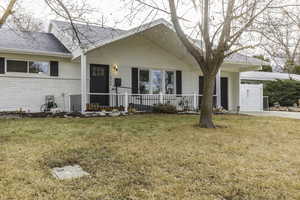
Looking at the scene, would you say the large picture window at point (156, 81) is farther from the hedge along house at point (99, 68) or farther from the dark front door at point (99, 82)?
the dark front door at point (99, 82)

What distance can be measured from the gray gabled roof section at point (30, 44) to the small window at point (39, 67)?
605mm

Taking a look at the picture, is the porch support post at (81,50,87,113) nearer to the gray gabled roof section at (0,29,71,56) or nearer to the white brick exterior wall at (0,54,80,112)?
the gray gabled roof section at (0,29,71,56)

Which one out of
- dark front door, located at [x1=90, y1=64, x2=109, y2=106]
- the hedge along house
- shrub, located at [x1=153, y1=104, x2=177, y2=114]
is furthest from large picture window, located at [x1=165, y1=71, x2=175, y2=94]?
dark front door, located at [x1=90, y1=64, x2=109, y2=106]

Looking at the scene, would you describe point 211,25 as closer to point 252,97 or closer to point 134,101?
point 134,101

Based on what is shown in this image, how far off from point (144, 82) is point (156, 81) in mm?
684

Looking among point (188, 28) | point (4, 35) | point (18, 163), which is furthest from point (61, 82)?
point (18, 163)

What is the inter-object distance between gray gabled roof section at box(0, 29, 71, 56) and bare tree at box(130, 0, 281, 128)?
4613mm

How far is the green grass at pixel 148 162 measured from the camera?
10.00ft

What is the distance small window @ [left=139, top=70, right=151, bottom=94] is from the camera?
12.8 m

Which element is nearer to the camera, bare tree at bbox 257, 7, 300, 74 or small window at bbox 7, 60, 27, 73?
bare tree at bbox 257, 7, 300, 74

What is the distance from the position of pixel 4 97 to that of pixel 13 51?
179 cm

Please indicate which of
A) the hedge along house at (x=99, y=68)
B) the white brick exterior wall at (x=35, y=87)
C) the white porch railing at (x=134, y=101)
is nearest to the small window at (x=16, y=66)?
the hedge along house at (x=99, y=68)

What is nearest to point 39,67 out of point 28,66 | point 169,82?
point 28,66

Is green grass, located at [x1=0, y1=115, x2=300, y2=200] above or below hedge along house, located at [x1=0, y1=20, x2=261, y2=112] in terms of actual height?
below
